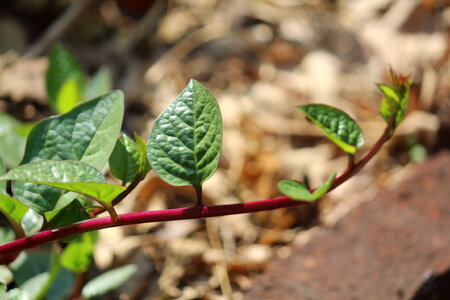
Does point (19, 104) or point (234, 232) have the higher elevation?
point (19, 104)

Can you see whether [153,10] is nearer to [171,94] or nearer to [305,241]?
[171,94]

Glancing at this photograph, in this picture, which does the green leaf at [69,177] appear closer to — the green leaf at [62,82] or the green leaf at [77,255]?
the green leaf at [77,255]

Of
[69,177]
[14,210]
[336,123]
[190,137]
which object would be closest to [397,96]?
[336,123]

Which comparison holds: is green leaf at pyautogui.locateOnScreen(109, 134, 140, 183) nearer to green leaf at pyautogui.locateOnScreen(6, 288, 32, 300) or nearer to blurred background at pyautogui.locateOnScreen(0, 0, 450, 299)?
green leaf at pyautogui.locateOnScreen(6, 288, 32, 300)

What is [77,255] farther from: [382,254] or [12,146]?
[382,254]

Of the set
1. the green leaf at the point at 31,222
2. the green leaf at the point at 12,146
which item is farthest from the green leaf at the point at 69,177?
the green leaf at the point at 12,146

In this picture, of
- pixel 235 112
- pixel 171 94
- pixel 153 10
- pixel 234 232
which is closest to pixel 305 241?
pixel 234 232
